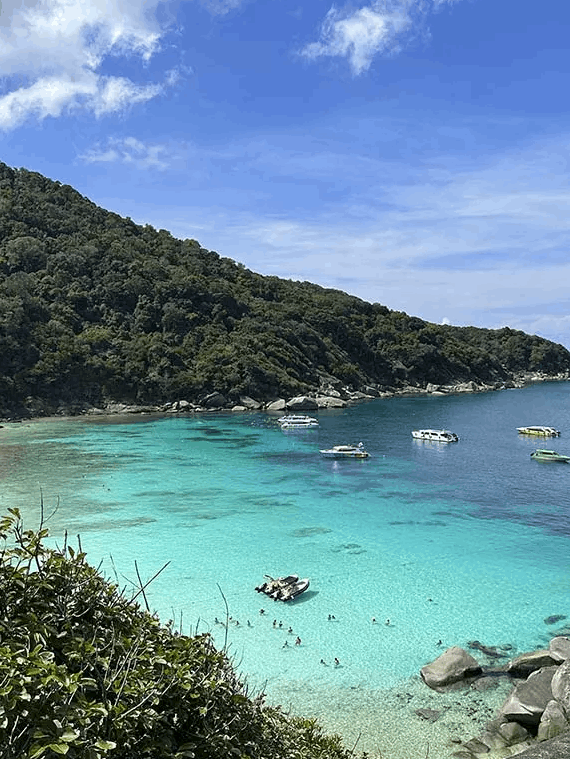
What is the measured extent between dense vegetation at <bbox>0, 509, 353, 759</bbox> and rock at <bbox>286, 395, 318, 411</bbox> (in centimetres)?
6712

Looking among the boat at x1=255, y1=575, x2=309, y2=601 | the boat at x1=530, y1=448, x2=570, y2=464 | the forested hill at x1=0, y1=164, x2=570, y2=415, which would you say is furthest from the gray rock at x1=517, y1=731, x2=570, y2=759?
the forested hill at x1=0, y1=164, x2=570, y2=415

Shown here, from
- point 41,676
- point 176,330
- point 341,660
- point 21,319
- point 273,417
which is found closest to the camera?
point 41,676

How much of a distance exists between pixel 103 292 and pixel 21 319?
14547mm

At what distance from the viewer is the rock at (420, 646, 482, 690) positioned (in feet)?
43.8

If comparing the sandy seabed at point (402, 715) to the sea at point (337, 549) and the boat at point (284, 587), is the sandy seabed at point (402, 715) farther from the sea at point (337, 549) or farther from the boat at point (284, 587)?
the boat at point (284, 587)

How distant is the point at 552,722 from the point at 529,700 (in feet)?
2.59

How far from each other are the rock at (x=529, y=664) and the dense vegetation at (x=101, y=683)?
10.2 metres

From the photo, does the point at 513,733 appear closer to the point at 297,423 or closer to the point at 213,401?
the point at 297,423


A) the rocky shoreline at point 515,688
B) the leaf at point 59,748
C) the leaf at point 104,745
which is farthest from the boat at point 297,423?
the leaf at point 59,748

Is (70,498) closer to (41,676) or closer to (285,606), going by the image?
(285,606)

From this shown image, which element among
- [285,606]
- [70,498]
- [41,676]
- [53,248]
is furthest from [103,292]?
[41,676]

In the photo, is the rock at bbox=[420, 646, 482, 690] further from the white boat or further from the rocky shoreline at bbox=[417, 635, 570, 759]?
the white boat

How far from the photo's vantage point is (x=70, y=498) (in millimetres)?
30406

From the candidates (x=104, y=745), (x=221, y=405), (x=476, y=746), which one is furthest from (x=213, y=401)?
(x=104, y=745)
